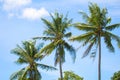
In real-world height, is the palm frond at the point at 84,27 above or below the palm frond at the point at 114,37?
above

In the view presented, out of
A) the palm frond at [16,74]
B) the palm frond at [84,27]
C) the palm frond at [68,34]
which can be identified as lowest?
the palm frond at [16,74]

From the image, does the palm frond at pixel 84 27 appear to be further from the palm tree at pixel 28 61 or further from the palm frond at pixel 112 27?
the palm tree at pixel 28 61

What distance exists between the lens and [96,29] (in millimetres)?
56750

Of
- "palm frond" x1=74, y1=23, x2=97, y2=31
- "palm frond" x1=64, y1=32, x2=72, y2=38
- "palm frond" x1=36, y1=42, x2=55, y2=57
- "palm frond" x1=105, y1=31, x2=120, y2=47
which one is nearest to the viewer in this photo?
"palm frond" x1=105, y1=31, x2=120, y2=47

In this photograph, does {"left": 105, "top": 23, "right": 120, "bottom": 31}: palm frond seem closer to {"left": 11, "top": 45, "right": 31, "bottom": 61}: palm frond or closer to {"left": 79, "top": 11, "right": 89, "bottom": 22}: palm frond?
{"left": 79, "top": 11, "right": 89, "bottom": 22}: palm frond

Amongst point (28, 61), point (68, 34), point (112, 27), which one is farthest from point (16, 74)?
point (112, 27)

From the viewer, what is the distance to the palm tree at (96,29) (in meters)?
56.3


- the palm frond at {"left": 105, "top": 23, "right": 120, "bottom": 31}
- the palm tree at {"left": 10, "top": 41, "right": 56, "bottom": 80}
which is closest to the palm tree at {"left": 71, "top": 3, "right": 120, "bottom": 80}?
the palm frond at {"left": 105, "top": 23, "right": 120, "bottom": 31}

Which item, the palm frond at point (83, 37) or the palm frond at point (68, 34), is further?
the palm frond at point (68, 34)

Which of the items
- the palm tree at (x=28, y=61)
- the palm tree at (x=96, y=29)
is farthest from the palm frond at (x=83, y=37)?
the palm tree at (x=28, y=61)

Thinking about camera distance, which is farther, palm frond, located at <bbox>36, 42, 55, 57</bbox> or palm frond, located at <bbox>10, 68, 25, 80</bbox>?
palm frond, located at <bbox>10, 68, 25, 80</bbox>

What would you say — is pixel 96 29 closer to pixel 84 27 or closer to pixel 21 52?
pixel 84 27

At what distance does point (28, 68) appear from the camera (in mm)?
64812

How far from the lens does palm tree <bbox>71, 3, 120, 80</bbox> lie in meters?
56.3
